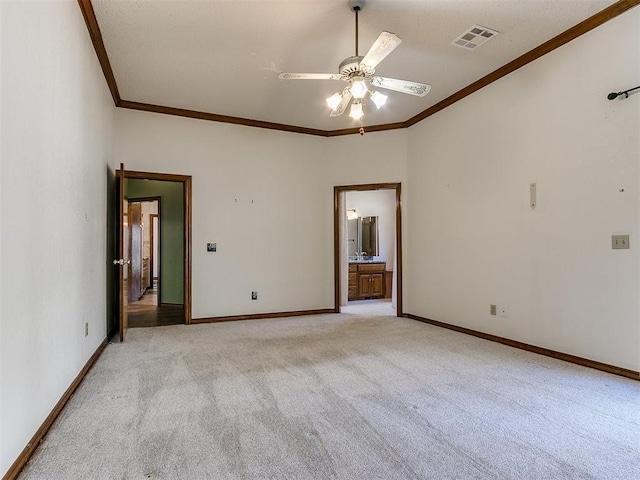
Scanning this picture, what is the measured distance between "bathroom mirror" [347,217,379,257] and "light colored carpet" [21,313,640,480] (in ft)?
15.2

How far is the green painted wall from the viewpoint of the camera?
21.2ft

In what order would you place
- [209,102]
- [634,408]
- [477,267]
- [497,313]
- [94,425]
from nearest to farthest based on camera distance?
[94,425], [634,408], [497,313], [477,267], [209,102]

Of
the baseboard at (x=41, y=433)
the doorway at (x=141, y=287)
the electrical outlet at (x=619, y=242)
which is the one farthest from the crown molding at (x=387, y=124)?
the baseboard at (x=41, y=433)

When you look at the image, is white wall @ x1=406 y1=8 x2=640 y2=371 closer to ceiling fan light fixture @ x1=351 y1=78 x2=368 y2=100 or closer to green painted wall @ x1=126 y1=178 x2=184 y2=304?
ceiling fan light fixture @ x1=351 y1=78 x2=368 y2=100

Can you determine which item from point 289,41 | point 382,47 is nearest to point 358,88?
point 382,47

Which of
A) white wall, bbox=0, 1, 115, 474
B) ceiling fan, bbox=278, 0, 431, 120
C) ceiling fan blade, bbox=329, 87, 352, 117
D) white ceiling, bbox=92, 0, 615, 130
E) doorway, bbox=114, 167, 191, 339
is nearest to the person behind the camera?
white wall, bbox=0, 1, 115, 474

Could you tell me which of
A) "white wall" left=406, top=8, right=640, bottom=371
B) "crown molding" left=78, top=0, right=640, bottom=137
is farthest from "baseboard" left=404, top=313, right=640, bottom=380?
"crown molding" left=78, top=0, right=640, bottom=137

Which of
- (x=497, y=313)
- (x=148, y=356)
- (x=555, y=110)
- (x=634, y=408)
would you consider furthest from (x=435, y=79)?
(x=148, y=356)

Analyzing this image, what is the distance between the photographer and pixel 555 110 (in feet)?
10.9

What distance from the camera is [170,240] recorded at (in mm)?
6543

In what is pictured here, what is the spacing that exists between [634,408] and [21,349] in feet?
11.2

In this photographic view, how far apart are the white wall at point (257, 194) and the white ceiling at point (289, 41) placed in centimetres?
62

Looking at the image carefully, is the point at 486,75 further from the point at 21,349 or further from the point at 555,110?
the point at 21,349

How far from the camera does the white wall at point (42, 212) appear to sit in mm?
1543
